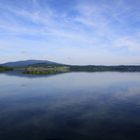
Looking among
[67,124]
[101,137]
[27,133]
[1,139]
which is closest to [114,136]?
[101,137]

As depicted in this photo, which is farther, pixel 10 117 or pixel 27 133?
pixel 10 117

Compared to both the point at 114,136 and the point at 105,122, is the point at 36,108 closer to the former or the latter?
the point at 105,122

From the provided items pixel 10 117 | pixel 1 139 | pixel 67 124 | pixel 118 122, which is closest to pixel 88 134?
pixel 67 124

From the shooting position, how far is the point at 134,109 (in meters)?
26.1

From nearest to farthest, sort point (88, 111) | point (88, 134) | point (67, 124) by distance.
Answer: point (88, 134) < point (67, 124) < point (88, 111)

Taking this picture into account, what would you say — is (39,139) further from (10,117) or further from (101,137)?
(10,117)

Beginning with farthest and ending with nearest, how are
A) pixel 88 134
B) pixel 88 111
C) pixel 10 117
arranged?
pixel 88 111 → pixel 10 117 → pixel 88 134

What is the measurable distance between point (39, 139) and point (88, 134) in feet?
13.9

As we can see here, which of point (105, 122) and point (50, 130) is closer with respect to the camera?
point (50, 130)

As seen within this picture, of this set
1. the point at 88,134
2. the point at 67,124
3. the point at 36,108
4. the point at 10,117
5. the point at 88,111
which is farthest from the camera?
the point at 36,108

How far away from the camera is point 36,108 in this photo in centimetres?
2706

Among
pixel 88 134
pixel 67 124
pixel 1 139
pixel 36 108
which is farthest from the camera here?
pixel 36 108

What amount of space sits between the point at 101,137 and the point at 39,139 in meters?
5.10

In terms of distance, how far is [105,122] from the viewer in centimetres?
2080
